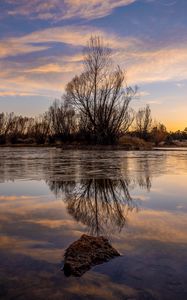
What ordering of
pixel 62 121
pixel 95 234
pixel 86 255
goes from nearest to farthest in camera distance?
1. pixel 86 255
2. pixel 95 234
3. pixel 62 121

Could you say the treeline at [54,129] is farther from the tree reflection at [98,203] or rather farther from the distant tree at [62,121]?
the tree reflection at [98,203]

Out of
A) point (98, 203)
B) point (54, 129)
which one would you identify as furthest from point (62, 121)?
point (98, 203)

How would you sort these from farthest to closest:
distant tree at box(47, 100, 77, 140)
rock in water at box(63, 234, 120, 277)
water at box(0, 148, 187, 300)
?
1. distant tree at box(47, 100, 77, 140)
2. rock in water at box(63, 234, 120, 277)
3. water at box(0, 148, 187, 300)

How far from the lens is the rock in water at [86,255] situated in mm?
2974

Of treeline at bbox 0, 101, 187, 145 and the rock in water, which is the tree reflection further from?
treeline at bbox 0, 101, 187, 145

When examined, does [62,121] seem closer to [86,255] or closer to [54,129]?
[54,129]

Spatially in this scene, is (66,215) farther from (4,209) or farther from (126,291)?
(126,291)

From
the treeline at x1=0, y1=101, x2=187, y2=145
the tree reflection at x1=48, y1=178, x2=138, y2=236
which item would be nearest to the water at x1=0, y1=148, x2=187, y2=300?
the tree reflection at x1=48, y1=178, x2=138, y2=236

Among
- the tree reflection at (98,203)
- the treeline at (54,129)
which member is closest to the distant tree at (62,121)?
the treeline at (54,129)

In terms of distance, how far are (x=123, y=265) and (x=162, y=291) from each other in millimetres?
567

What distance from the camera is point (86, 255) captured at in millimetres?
3193

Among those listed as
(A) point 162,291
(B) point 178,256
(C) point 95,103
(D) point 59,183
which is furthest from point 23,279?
(C) point 95,103

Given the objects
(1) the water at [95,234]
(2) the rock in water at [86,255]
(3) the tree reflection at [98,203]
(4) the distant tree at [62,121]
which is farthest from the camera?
(4) the distant tree at [62,121]

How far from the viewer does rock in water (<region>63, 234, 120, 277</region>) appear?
9.76ft
